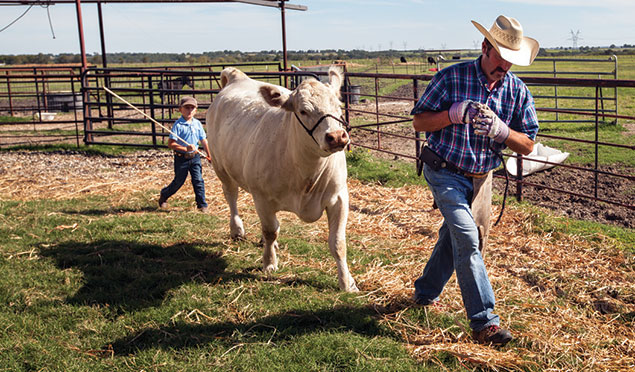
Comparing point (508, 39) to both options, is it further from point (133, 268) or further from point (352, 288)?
point (133, 268)

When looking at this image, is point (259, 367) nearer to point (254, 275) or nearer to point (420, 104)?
point (254, 275)

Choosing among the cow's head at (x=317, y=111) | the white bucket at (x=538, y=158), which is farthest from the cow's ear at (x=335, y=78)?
the white bucket at (x=538, y=158)

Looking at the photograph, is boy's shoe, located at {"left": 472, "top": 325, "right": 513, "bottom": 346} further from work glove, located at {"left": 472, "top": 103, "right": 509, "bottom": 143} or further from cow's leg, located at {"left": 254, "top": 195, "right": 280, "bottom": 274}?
cow's leg, located at {"left": 254, "top": 195, "right": 280, "bottom": 274}

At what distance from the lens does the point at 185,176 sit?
716cm

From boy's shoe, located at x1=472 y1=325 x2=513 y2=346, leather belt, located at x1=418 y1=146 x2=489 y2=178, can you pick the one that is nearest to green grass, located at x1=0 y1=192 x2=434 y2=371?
boy's shoe, located at x1=472 y1=325 x2=513 y2=346

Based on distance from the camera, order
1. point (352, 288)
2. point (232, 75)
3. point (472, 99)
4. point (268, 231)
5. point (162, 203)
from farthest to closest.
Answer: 1. point (162, 203)
2. point (232, 75)
3. point (268, 231)
4. point (352, 288)
5. point (472, 99)

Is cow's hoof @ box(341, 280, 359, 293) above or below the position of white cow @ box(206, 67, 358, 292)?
below

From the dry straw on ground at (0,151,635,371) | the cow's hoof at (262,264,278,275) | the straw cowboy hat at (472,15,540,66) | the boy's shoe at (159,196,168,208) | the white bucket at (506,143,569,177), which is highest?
the straw cowboy hat at (472,15,540,66)

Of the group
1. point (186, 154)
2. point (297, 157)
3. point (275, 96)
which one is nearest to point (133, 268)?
point (297, 157)

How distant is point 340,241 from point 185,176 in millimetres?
3281

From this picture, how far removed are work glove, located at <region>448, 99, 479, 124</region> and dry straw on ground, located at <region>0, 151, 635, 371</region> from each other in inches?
53.0

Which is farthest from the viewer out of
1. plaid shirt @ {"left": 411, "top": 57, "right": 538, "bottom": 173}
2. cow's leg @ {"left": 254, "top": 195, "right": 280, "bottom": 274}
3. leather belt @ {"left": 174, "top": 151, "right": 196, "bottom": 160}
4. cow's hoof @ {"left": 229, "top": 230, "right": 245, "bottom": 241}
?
leather belt @ {"left": 174, "top": 151, "right": 196, "bottom": 160}

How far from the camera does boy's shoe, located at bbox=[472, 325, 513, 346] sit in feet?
11.1

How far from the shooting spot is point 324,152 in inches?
155
